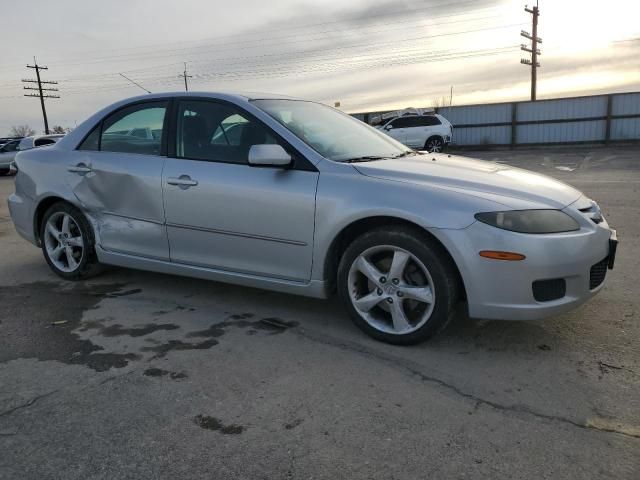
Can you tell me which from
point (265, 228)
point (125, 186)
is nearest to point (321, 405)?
point (265, 228)

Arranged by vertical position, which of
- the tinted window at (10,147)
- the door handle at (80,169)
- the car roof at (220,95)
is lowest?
the tinted window at (10,147)

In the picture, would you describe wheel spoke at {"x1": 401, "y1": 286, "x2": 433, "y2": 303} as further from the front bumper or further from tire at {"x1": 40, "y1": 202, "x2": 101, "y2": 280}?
tire at {"x1": 40, "y1": 202, "x2": 101, "y2": 280}

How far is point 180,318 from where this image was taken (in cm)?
394

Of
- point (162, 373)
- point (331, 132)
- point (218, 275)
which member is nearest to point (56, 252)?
point (218, 275)

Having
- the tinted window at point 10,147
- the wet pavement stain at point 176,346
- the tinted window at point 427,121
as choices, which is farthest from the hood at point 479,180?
the tinted window at point 10,147

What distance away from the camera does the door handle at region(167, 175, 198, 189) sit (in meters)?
3.90

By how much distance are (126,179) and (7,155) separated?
20.3 m

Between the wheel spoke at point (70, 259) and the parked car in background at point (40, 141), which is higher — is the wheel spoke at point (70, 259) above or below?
below

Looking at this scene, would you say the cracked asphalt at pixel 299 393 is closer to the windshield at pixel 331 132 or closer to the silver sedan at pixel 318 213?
the silver sedan at pixel 318 213

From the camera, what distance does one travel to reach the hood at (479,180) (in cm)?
320

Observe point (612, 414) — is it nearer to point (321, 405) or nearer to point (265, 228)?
point (321, 405)

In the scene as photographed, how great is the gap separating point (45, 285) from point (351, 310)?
295 cm

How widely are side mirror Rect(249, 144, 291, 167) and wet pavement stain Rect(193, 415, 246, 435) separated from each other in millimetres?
1614

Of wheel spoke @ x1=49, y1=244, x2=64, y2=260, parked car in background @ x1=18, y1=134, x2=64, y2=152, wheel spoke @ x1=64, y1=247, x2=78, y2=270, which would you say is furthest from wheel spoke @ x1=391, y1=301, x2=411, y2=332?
parked car in background @ x1=18, y1=134, x2=64, y2=152
